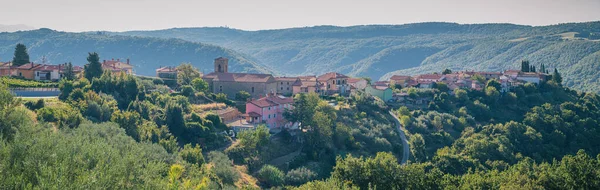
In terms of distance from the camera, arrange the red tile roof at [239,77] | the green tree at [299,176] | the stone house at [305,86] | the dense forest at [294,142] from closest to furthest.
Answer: the dense forest at [294,142] < the green tree at [299,176] < the red tile roof at [239,77] < the stone house at [305,86]

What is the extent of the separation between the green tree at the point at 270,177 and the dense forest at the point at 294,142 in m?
0.09

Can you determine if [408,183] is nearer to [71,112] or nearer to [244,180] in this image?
[244,180]

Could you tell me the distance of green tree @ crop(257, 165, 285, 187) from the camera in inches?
1628

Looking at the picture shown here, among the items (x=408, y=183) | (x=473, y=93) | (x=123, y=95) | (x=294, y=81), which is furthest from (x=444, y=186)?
(x=473, y=93)

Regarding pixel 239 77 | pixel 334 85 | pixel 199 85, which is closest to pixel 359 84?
pixel 334 85

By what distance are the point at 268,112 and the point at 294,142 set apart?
15.0 feet

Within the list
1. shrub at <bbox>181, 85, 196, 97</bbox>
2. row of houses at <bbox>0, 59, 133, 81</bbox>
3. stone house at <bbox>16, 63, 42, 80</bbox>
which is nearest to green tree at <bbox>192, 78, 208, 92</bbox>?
shrub at <bbox>181, 85, 196, 97</bbox>

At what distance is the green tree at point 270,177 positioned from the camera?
41344 millimetres

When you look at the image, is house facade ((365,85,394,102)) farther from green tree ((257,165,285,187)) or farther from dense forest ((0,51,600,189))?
green tree ((257,165,285,187))

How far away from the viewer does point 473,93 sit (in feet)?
269

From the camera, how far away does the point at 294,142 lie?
52344 mm

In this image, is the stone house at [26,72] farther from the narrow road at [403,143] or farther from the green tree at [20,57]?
the narrow road at [403,143]

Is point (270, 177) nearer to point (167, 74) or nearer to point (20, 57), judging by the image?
point (167, 74)

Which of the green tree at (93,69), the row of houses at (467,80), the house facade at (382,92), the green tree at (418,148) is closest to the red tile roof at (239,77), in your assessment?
the house facade at (382,92)
